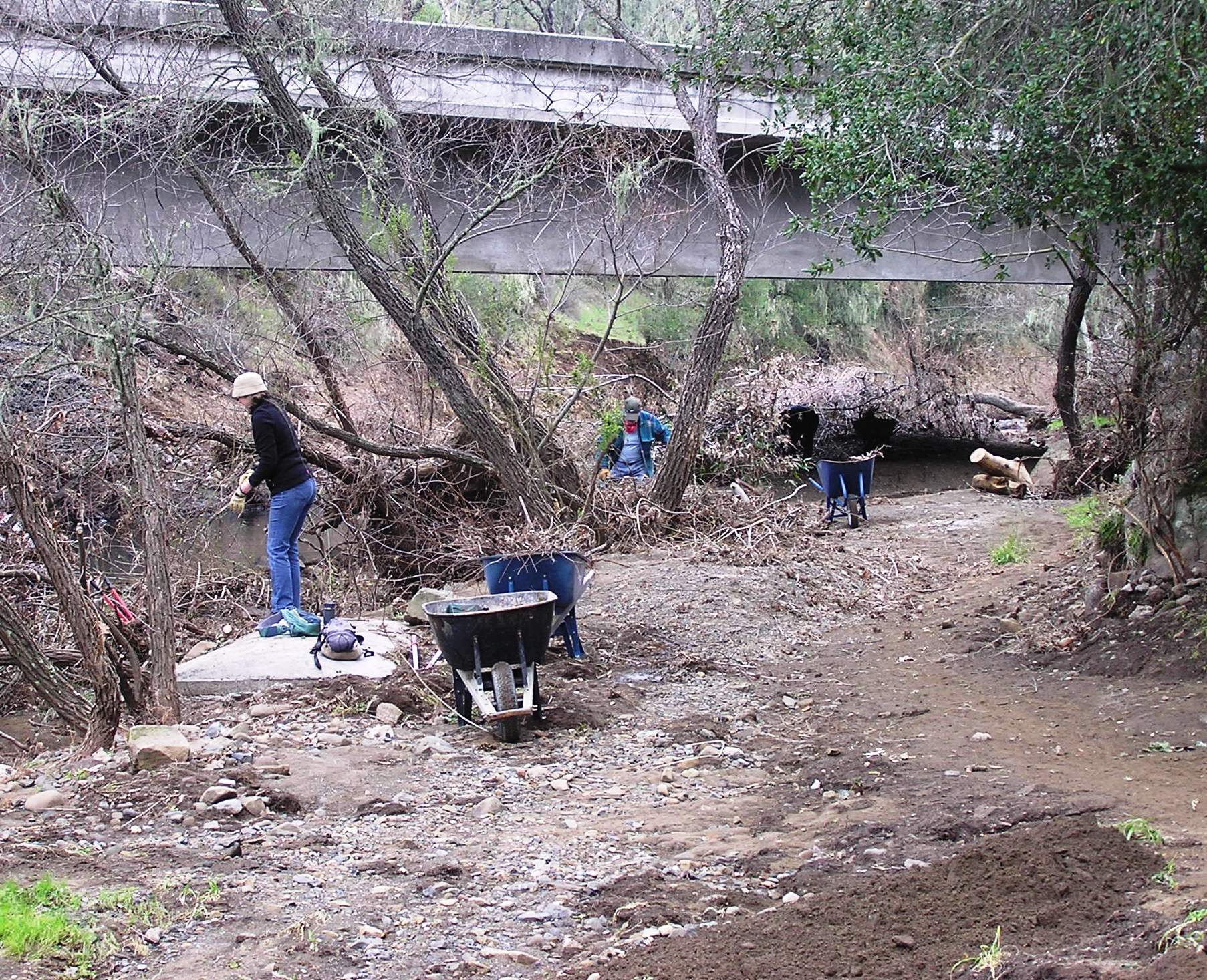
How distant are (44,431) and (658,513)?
608 cm

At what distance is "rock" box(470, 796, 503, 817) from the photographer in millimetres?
5629

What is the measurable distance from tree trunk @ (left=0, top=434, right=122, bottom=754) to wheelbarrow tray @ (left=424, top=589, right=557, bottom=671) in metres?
Result: 1.79

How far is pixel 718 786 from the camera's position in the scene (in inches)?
240

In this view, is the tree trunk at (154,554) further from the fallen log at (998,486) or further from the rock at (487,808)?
the fallen log at (998,486)

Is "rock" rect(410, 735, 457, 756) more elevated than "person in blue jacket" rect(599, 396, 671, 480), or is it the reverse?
"person in blue jacket" rect(599, 396, 671, 480)

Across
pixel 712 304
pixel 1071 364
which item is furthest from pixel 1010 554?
pixel 1071 364

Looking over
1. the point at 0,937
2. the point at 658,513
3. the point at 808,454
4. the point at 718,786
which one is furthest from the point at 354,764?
the point at 808,454

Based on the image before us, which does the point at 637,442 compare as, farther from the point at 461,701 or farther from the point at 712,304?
the point at 461,701

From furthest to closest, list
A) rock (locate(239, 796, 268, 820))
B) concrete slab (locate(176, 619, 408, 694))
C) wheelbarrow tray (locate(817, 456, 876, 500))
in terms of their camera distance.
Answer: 1. wheelbarrow tray (locate(817, 456, 876, 500))
2. concrete slab (locate(176, 619, 408, 694))
3. rock (locate(239, 796, 268, 820))

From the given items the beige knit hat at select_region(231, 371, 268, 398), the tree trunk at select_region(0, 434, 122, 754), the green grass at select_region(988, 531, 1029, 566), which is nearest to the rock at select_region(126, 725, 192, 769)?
the tree trunk at select_region(0, 434, 122, 754)

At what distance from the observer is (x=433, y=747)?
22.2 ft

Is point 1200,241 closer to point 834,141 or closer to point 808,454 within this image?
point 834,141

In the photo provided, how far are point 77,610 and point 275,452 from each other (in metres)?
2.72

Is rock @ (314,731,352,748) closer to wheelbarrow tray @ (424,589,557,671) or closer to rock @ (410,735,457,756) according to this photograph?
rock @ (410,735,457,756)
